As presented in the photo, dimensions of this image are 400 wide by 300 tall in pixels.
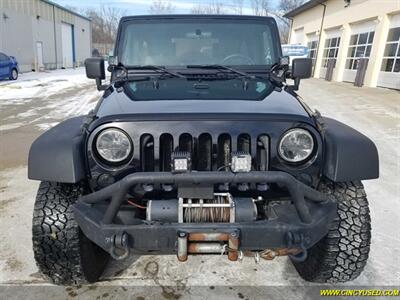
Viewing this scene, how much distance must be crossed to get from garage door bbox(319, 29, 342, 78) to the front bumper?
2023 cm

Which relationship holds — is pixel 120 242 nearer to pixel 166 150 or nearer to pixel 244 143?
pixel 166 150

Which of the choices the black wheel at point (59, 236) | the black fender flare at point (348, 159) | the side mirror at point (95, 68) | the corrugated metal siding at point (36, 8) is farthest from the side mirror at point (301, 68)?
the corrugated metal siding at point (36, 8)

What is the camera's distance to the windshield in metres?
3.14

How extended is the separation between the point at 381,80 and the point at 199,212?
1568 cm

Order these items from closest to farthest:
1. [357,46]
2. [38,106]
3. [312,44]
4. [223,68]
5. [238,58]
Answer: [223,68]
[238,58]
[38,106]
[357,46]
[312,44]

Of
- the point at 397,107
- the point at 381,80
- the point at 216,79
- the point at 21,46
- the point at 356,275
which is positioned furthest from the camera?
the point at 21,46

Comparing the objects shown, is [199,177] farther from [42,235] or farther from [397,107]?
[397,107]

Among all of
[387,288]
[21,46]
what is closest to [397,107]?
[387,288]

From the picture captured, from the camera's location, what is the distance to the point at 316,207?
1.92m

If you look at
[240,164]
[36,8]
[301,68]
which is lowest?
[240,164]

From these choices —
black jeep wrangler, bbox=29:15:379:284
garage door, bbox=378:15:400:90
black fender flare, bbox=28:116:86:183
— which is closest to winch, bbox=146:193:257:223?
black jeep wrangler, bbox=29:15:379:284

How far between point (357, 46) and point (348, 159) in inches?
706

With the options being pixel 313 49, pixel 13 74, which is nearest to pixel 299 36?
pixel 313 49

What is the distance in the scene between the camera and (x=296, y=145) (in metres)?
1.98
